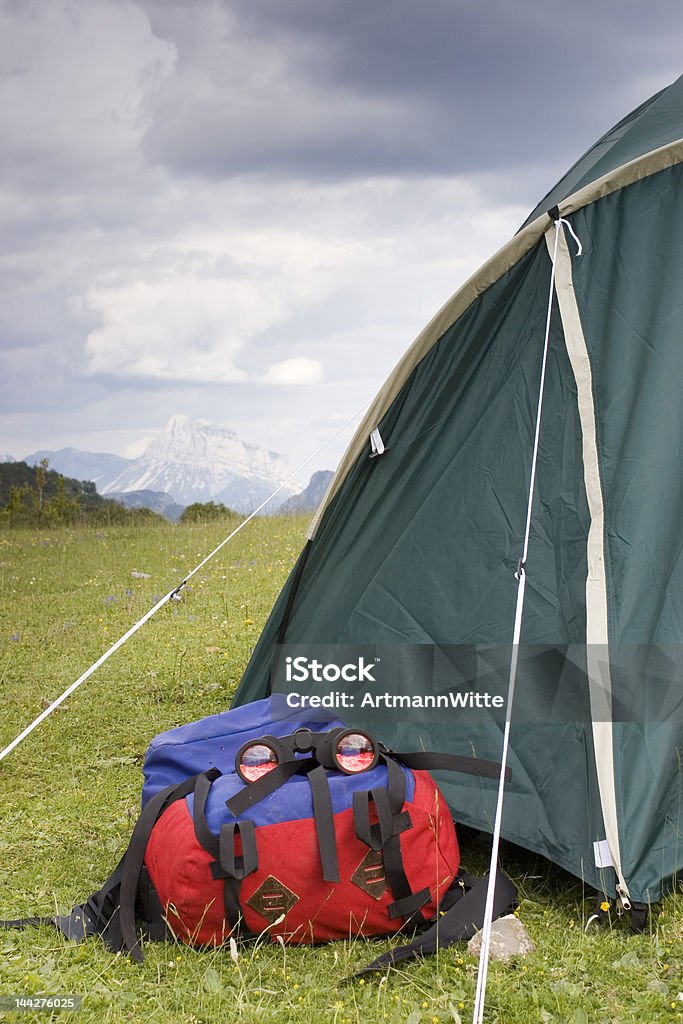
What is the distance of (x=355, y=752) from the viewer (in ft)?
9.57

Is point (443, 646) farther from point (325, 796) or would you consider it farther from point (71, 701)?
point (71, 701)

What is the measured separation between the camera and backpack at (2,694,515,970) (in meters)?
2.73

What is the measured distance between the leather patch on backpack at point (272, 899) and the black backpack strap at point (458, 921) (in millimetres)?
275

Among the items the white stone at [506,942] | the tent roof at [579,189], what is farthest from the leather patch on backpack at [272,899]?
→ the tent roof at [579,189]

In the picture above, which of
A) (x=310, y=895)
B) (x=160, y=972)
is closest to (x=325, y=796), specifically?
(x=310, y=895)

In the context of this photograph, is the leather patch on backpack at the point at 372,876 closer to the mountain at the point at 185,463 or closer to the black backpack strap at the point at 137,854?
the black backpack strap at the point at 137,854

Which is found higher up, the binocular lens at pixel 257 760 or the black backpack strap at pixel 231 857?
the binocular lens at pixel 257 760

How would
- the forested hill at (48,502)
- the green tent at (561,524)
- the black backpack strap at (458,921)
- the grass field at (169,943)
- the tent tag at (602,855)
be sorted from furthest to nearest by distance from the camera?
the forested hill at (48,502)
the green tent at (561,524)
the tent tag at (602,855)
the black backpack strap at (458,921)
the grass field at (169,943)

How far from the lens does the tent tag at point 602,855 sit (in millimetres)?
2869

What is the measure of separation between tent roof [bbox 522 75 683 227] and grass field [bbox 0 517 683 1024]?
2461 millimetres

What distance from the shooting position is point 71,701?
5.46 meters

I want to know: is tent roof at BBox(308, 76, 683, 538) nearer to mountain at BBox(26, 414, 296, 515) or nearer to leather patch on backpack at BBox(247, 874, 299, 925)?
leather patch on backpack at BBox(247, 874, 299, 925)

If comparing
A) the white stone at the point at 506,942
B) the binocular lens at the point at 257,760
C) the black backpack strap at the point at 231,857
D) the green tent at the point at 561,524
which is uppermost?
the green tent at the point at 561,524

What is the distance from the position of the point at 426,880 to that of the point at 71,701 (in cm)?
321
